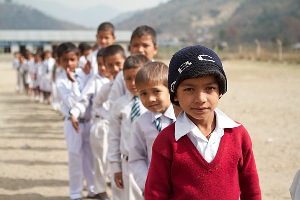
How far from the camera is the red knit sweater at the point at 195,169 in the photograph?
2.13 metres

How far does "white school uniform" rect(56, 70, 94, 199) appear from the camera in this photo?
5180mm

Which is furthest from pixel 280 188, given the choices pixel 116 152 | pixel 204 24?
pixel 204 24

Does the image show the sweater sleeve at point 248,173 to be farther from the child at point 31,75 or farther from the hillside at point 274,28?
the hillside at point 274,28

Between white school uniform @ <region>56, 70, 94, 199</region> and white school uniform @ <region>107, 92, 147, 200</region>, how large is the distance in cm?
147

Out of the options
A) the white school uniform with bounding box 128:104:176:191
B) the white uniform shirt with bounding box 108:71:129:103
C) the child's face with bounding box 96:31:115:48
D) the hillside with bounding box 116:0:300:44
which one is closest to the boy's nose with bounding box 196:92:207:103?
the white school uniform with bounding box 128:104:176:191

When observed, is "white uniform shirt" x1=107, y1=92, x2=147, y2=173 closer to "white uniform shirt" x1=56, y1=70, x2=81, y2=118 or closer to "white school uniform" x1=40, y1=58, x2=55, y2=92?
"white uniform shirt" x1=56, y1=70, x2=81, y2=118

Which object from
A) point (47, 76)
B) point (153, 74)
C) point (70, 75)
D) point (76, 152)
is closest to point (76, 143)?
point (76, 152)

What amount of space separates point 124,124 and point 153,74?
2.49 feet

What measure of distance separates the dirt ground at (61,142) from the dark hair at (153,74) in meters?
2.54

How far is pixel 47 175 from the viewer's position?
6.45m

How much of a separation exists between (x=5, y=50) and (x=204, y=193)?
53.7 m

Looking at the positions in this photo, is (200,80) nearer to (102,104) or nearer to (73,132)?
(102,104)

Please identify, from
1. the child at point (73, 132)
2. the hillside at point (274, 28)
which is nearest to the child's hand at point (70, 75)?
the child at point (73, 132)

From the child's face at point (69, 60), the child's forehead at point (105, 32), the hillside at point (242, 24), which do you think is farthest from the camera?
the hillside at point (242, 24)
